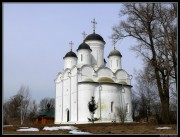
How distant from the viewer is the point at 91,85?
2864 centimetres

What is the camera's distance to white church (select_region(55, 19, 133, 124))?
28.2 meters

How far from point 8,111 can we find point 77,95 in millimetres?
15757

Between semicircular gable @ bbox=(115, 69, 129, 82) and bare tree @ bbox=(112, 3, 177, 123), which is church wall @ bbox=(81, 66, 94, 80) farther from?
bare tree @ bbox=(112, 3, 177, 123)

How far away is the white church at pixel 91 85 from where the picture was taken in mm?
28172

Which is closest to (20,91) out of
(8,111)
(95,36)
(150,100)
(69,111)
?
(8,111)

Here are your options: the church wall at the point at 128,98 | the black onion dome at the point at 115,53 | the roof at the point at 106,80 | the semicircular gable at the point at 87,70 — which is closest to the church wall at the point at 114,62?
the black onion dome at the point at 115,53

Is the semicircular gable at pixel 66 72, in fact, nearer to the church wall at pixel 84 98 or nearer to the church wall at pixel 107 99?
the church wall at pixel 84 98

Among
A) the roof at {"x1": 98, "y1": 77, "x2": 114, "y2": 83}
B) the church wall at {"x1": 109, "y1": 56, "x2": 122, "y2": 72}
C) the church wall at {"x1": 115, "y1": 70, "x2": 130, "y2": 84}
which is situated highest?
the church wall at {"x1": 109, "y1": 56, "x2": 122, "y2": 72}

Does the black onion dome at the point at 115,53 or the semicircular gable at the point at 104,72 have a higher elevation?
the black onion dome at the point at 115,53

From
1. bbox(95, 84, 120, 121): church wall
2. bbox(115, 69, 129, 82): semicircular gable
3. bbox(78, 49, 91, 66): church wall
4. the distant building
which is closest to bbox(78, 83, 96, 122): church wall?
bbox(95, 84, 120, 121): church wall

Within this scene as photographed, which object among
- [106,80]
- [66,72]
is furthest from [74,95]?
[66,72]

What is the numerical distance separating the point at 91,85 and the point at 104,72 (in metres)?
2.55

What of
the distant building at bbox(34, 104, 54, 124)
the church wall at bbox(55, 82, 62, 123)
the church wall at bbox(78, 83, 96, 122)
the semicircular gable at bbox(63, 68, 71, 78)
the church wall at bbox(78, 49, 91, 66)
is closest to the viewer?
the church wall at bbox(78, 83, 96, 122)

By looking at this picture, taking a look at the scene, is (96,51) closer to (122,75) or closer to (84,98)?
(122,75)
